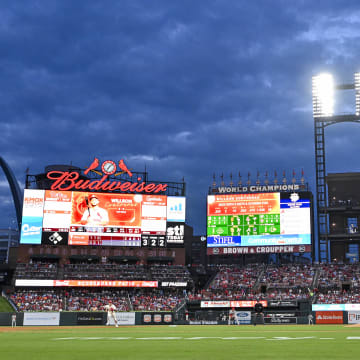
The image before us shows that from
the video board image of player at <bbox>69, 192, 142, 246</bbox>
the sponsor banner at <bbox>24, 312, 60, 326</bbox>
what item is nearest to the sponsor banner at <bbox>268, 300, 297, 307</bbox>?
the video board image of player at <bbox>69, 192, 142, 246</bbox>

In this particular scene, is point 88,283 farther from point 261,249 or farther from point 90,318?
point 261,249

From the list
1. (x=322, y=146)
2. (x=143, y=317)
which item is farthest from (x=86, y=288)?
(x=322, y=146)

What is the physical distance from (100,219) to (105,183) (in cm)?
521

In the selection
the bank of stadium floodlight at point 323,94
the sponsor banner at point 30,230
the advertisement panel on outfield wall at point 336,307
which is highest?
the bank of stadium floodlight at point 323,94

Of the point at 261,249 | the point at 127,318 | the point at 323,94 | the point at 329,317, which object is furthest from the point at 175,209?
the point at 329,317

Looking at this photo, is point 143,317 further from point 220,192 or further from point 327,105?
point 327,105

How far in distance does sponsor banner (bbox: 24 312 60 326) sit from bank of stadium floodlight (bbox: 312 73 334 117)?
45283mm

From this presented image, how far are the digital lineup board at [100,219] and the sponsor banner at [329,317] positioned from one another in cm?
2405

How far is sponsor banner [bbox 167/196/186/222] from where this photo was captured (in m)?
72.0

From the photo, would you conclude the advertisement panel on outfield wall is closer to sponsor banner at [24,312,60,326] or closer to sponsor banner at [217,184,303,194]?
sponsor banner at [217,184,303,194]

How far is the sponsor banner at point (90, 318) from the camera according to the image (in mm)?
52062

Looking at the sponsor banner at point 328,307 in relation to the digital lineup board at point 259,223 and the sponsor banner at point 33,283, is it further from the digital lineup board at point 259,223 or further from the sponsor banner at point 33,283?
the sponsor banner at point 33,283

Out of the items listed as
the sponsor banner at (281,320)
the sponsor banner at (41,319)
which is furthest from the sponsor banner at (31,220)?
the sponsor banner at (281,320)

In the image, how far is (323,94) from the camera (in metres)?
72.5
